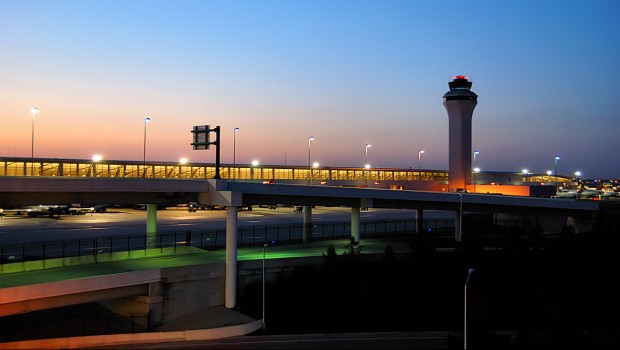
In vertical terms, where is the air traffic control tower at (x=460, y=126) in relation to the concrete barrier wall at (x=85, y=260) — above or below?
above

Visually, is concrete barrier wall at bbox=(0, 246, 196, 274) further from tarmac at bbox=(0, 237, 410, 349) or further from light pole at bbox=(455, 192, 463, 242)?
light pole at bbox=(455, 192, 463, 242)

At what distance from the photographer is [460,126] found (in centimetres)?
8781

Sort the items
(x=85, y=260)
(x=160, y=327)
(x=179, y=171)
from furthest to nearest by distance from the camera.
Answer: (x=179, y=171)
(x=85, y=260)
(x=160, y=327)

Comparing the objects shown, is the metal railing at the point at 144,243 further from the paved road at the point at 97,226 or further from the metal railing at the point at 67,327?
the paved road at the point at 97,226

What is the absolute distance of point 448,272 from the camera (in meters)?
41.7

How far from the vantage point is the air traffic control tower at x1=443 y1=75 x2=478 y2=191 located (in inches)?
3442

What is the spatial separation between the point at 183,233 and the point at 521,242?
33726 mm

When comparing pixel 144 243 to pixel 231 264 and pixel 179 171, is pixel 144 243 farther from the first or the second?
pixel 179 171

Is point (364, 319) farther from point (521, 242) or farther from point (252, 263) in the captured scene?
point (521, 242)

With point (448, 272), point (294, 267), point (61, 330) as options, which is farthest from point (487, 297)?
point (61, 330)

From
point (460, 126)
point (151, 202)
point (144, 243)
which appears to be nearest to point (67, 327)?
point (151, 202)

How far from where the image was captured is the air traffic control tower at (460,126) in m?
87.4

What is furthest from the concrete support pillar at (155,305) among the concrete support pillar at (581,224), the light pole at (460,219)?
the concrete support pillar at (581,224)

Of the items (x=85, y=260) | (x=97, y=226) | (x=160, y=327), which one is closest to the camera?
(x=160, y=327)
